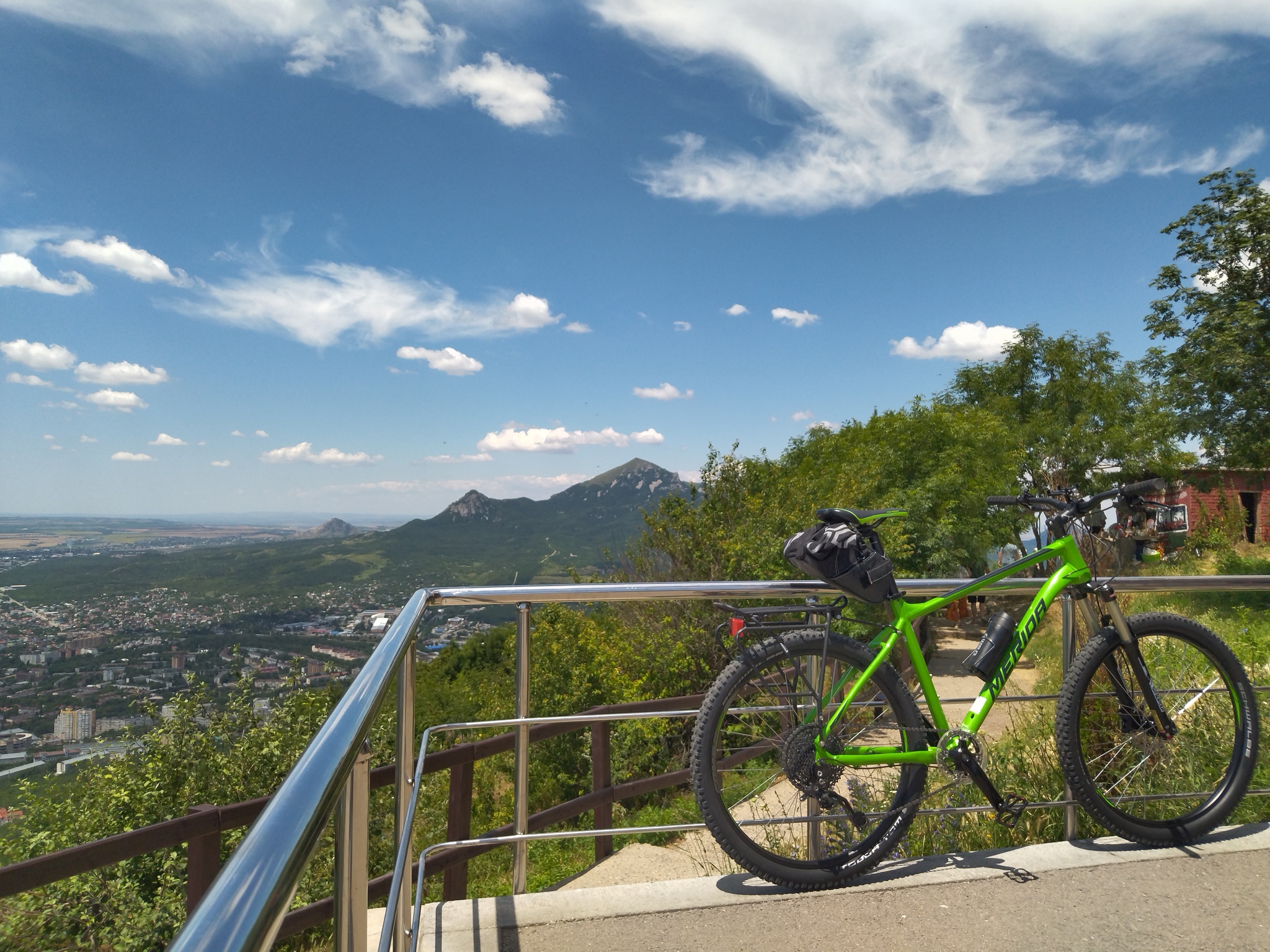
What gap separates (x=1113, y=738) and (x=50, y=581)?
212ft

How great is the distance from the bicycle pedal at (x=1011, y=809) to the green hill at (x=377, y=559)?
136 feet

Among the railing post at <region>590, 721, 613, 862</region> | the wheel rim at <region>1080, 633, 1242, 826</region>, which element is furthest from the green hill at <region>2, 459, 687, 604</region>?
the wheel rim at <region>1080, 633, 1242, 826</region>

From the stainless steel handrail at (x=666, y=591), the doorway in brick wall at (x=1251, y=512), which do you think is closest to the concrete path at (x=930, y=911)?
the stainless steel handrail at (x=666, y=591)

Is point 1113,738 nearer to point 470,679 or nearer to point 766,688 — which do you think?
point 766,688

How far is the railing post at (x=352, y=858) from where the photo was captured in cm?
87

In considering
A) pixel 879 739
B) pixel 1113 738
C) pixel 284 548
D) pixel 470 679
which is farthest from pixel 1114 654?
pixel 284 548

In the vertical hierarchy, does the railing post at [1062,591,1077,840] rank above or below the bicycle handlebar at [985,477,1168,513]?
below

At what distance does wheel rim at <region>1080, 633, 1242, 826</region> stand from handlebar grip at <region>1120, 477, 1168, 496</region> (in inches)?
21.4

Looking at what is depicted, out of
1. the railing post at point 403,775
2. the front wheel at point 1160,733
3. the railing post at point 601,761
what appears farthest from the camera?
the railing post at point 601,761

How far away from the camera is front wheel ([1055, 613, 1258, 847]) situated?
2959 millimetres

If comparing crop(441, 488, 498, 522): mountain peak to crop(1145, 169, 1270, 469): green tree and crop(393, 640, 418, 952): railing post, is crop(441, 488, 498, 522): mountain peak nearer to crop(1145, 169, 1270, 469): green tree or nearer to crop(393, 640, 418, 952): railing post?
crop(1145, 169, 1270, 469): green tree

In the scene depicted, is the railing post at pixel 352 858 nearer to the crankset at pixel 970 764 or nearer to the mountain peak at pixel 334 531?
the crankset at pixel 970 764

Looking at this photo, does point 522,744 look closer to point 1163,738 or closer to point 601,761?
point 1163,738

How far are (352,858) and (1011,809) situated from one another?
8.37 ft
